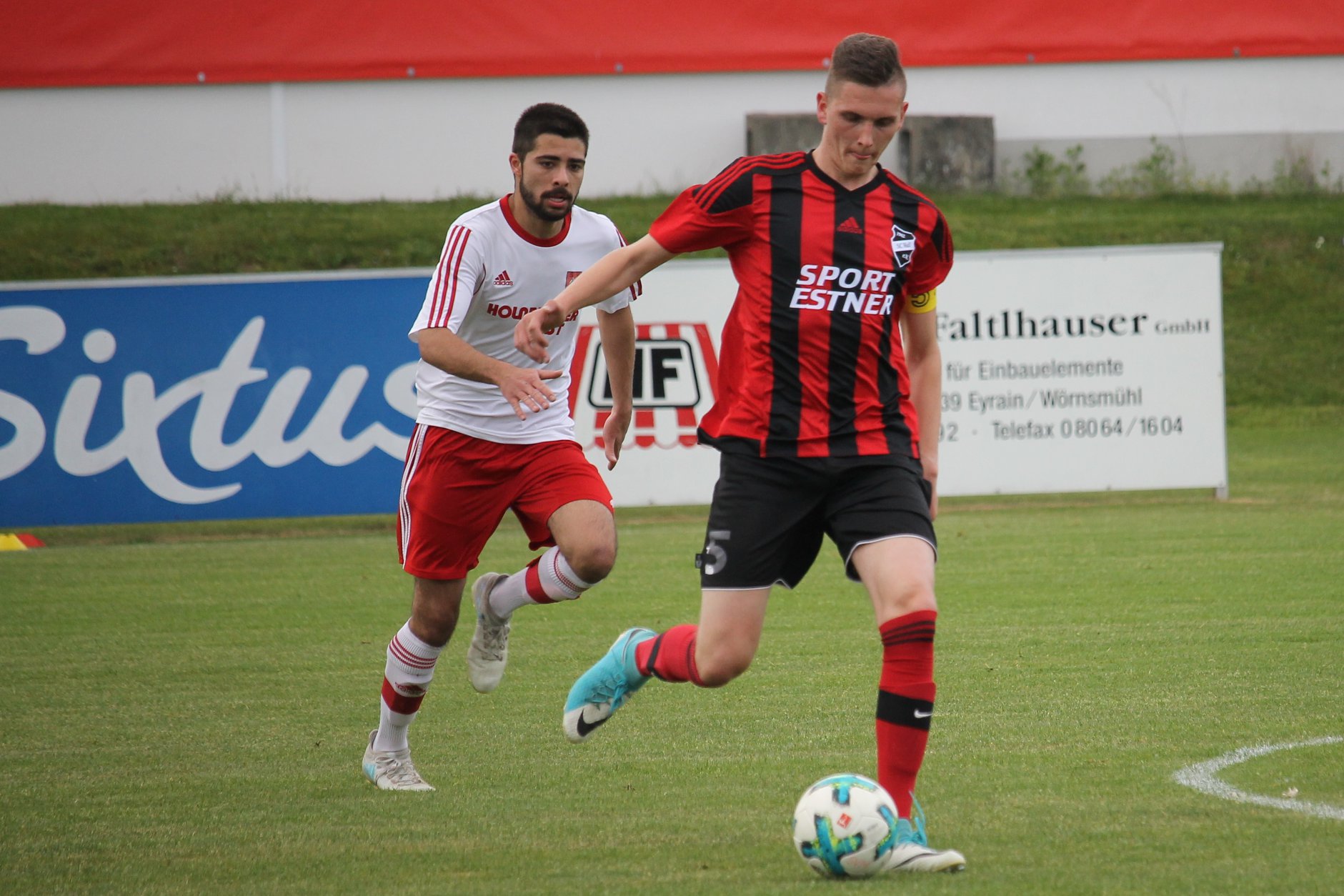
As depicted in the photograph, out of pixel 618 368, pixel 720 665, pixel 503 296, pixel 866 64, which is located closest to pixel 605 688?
pixel 720 665

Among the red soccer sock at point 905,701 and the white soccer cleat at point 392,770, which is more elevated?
the red soccer sock at point 905,701

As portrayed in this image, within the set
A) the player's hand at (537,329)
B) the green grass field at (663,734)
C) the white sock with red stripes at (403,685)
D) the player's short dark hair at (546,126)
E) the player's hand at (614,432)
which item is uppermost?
the player's short dark hair at (546,126)

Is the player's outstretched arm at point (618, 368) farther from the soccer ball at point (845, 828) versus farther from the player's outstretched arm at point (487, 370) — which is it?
the soccer ball at point (845, 828)

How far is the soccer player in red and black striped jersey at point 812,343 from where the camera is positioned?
4.41 meters

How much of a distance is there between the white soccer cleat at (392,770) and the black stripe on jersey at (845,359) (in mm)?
1883

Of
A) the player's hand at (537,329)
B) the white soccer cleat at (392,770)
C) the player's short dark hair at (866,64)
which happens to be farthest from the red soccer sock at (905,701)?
the white soccer cleat at (392,770)

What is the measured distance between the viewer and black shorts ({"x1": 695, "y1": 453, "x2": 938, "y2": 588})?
14.5 ft

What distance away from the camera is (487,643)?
5992mm

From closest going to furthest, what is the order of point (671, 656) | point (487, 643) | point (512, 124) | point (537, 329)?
point (537, 329), point (671, 656), point (487, 643), point (512, 124)

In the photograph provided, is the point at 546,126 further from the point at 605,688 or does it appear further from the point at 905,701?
the point at 905,701

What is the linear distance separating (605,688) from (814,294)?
1.48 meters

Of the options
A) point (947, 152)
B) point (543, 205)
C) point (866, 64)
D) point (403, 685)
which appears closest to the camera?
point (866, 64)

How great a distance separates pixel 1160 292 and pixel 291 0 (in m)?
15.3

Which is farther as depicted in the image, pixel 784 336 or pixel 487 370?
pixel 487 370
